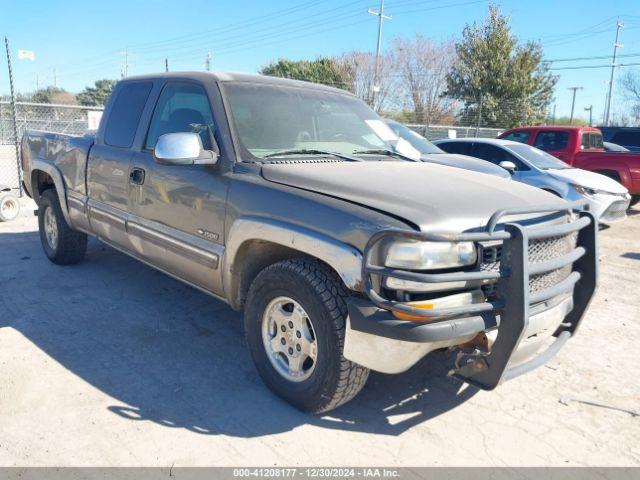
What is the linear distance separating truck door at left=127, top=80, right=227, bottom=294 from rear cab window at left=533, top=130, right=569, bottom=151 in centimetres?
960

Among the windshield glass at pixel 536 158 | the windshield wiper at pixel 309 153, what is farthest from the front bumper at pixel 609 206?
the windshield wiper at pixel 309 153

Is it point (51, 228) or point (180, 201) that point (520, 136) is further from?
point (180, 201)

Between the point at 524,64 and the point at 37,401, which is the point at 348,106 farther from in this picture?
the point at 524,64

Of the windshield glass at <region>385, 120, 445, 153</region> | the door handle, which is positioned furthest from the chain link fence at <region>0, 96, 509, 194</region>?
the windshield glass at <region>385, 120, 445, 153</region>

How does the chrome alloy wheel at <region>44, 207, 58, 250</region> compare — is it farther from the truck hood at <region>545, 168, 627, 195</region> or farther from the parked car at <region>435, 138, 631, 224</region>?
the truck hood at <region>545, 168, 627, 195</region>

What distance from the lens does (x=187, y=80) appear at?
3.95 meters

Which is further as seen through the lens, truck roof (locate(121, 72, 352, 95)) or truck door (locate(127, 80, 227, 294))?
truck roof (locate(121, 72, 352, 95))

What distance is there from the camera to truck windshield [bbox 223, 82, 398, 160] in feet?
11.6

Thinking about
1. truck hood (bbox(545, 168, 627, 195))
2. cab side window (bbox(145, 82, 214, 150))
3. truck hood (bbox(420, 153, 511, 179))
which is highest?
cab side window (bbox(145, 82, 214, 150))

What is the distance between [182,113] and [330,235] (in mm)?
1921

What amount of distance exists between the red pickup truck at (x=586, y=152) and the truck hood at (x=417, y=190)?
8571 mm

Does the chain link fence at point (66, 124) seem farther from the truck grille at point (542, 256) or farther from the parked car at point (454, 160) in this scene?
the truck grille at point (542, 256)

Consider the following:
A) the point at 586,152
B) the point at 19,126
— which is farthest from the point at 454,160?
the point at 19,126

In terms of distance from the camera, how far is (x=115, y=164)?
4.40m
